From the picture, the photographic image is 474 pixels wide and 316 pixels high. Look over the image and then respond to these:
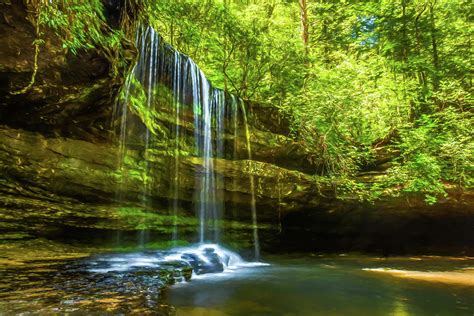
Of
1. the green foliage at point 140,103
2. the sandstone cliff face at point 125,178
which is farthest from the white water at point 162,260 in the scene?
the green foliage at point 140,103

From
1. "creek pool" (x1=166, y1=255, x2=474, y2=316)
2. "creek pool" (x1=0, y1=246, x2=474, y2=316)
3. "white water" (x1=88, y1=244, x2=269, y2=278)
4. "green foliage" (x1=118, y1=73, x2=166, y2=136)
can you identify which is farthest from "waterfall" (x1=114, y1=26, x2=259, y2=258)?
"creek pool" (x1=166, y1=255, x2=474, y2=316)

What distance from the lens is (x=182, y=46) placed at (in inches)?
553

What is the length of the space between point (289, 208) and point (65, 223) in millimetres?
6675

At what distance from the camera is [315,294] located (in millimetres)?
6359

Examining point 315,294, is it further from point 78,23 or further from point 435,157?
point 435,157

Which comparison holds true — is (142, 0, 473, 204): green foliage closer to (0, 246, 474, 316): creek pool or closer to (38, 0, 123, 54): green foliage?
(0, 246, 474, 316): creek pool

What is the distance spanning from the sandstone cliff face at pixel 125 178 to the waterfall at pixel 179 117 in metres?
0.19

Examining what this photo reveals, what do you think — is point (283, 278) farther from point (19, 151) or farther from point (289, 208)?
point (19, 151)

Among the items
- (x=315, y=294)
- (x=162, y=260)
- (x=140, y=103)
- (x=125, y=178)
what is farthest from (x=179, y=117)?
(x=315, y=294)

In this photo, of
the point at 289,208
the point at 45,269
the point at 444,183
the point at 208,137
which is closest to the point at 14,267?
the point at 45,269

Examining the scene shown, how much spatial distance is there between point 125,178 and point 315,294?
5.30 metres

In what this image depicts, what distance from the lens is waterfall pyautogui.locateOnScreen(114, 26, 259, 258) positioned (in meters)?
9.46

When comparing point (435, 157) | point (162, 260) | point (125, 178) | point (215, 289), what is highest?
point (435, 157)

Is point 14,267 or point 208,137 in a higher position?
point 208,137
